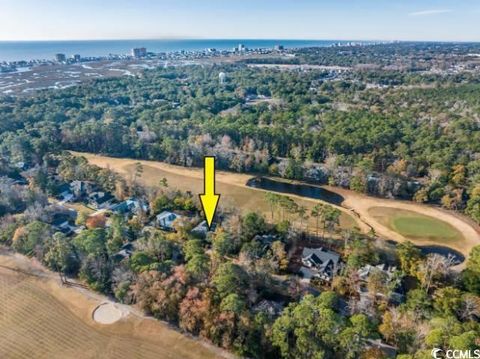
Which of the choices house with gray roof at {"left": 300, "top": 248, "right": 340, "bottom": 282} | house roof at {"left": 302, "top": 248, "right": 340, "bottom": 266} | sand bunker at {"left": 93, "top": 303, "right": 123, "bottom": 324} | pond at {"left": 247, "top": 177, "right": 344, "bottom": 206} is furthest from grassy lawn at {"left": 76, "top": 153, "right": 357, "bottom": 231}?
sand bunker at {"left": 93, "top": 303, "right": 123, "bottom": 324}

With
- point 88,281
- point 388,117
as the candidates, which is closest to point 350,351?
point 88,281

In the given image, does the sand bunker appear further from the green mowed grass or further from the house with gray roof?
the green mowed grass

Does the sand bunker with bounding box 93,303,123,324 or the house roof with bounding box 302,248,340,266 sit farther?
the house roof with bounding box 302,248,340,266

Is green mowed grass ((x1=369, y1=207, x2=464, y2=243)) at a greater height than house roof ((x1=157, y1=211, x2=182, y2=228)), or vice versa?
house roof ((x1=157, y1=211, x2=182, y2=228))

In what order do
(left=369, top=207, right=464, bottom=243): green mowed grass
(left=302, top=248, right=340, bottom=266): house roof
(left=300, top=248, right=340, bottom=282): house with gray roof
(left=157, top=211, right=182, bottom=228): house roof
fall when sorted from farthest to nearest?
(left=157, top=211, right=182, bottom=228): house roof, (left=369, top=207, right=464, bottom=243): green mowed grass, (left=302, top=248, right=340, bottom=266): house roof, (left=300, top=248, right=340, bottom=282): house with gray roof

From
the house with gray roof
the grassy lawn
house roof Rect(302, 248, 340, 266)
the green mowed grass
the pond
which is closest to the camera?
the house with gray roof

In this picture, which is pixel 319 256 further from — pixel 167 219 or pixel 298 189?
pixel 298 189

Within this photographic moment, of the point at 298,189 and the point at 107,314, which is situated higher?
the point at 298,189

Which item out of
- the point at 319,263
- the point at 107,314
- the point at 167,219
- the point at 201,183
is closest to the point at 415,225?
the point at 319,263
